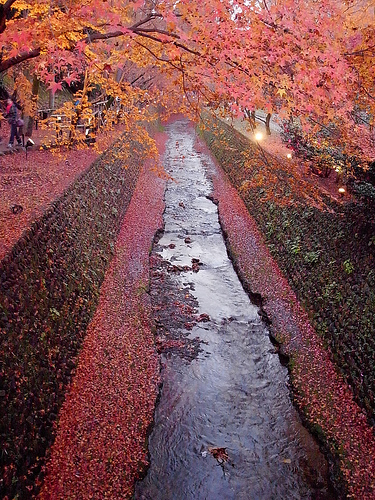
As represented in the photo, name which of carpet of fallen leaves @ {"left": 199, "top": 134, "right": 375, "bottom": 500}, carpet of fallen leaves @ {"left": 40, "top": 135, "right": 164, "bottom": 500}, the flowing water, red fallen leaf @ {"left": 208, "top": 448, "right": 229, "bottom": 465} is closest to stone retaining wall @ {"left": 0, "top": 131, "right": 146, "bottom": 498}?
carpet of fallen leaves @ {"left": 40, "top": 135, "right": 164, "bottom": 500}

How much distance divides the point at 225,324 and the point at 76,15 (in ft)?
28.0

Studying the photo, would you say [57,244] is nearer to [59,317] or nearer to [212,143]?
[59,317]

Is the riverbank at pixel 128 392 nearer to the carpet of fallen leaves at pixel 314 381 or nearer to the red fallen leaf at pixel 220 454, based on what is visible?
the carpet of fallen leaves at pixel 314 381

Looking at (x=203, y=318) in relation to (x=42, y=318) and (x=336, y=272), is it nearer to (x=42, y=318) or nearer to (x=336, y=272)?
(x=336, y=272)

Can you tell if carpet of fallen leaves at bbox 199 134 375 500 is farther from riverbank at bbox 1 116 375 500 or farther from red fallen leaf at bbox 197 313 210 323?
red fallen leaf at bbox 197 313 210 323

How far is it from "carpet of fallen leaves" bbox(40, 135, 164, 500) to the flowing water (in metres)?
0.36

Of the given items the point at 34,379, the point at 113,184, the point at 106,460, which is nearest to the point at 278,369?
the point at 106,460

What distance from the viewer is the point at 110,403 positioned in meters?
8.68

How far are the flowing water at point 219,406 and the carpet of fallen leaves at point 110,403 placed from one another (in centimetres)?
36

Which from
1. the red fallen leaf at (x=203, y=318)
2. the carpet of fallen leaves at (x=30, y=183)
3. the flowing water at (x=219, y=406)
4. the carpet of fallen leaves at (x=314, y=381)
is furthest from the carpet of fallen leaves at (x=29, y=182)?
the carpet of fallen leaves at (x=314, y=381)

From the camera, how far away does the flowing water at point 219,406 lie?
7.45 m

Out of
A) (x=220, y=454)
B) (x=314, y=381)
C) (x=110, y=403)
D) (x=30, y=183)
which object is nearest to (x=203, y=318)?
(x=314, y=381)

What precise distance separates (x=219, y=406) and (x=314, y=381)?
7.77 feet

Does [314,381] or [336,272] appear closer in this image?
[314,381]
